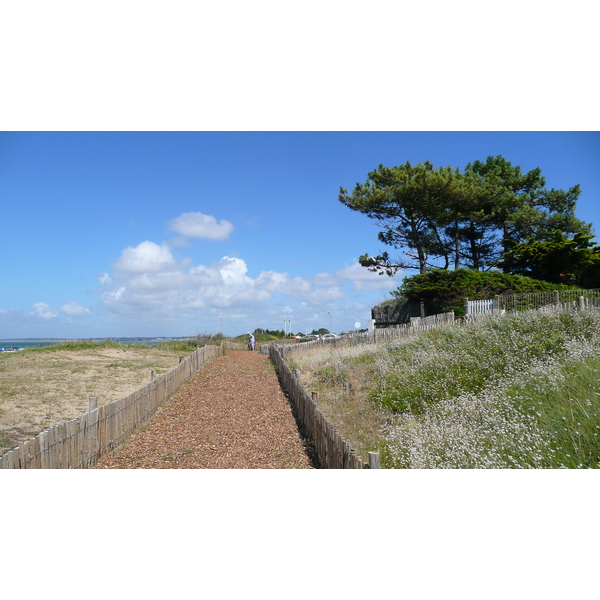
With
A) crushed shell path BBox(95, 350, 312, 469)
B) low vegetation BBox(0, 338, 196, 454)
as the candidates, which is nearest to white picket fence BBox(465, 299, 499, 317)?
crushed shell path BBox(95, 350, 312, 469)

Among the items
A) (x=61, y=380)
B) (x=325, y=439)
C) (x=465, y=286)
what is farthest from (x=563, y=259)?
(x=61, y=380)

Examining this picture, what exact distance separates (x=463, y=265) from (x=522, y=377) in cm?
1796

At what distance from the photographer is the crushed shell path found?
620cm

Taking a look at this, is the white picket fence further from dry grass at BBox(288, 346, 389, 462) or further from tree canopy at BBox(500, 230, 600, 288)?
dry grass at BBox(288, 346, 389, 462)

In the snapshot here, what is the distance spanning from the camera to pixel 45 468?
4.74m

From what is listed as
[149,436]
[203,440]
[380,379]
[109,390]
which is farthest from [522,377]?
[109,390]

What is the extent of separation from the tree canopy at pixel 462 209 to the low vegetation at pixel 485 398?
10382mm

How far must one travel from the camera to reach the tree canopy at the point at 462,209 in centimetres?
1983

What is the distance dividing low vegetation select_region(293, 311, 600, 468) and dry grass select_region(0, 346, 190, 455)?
5.05 m

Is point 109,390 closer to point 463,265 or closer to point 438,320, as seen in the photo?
point 438,320

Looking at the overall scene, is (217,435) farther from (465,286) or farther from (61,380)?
(465,286)

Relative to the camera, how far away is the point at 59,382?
11.8 metres

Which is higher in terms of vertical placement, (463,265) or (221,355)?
(463,265)

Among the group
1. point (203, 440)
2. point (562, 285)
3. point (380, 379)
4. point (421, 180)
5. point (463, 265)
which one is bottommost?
point (203, 440)
